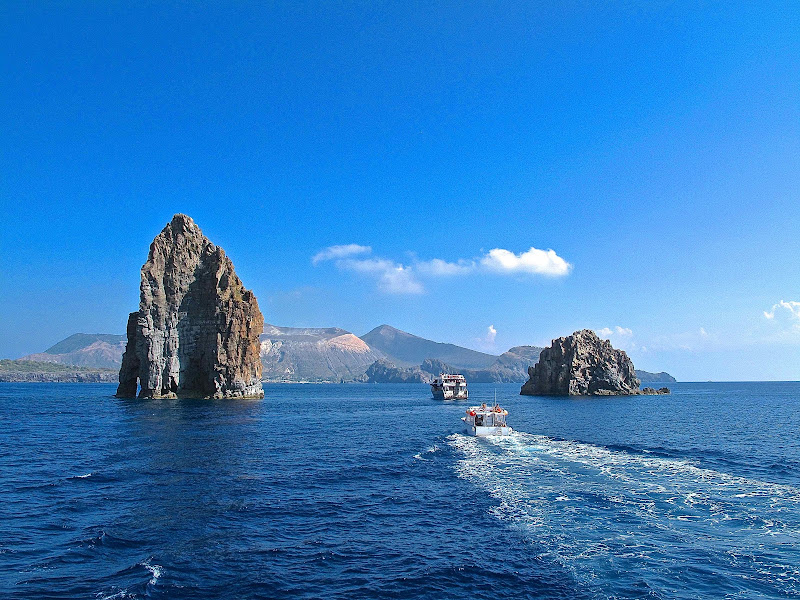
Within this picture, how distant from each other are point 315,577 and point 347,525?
6530mm

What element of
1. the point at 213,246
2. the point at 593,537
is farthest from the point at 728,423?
the point at 213,246

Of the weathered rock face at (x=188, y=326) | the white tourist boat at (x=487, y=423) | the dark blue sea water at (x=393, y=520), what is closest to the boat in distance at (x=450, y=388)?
the weathered rock face at (x=188, y=326)

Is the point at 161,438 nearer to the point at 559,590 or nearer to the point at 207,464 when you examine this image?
the point at 207,464

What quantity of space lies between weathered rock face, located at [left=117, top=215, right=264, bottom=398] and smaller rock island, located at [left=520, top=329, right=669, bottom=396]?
113113mm

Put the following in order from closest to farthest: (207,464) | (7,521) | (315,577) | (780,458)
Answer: (315,577)
(7,521)
(207,464)
(780,458)

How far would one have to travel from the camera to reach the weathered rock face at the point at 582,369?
181 m

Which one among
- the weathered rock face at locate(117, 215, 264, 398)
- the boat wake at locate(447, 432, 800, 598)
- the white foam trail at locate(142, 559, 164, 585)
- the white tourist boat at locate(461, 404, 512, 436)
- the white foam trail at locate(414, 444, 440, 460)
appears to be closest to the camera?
the white foam trail at locate(142, 559, 164, 585)

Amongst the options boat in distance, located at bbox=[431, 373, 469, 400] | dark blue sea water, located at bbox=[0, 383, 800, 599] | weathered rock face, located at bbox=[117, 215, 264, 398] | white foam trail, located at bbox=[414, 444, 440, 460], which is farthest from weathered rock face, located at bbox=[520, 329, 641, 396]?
white foam trail, located at bbox=[414, 444, 440, 460]

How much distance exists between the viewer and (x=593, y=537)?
78.8ft

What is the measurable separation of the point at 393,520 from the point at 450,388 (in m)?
146

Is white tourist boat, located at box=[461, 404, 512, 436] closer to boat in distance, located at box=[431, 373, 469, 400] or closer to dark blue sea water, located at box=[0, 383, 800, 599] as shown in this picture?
dark blue sea water, located at box=[0, 383, 800, 599]

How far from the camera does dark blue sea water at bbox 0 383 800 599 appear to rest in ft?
62.6

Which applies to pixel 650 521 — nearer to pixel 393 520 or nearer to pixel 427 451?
pixel 393 520

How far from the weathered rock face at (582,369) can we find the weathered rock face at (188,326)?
113 metres
